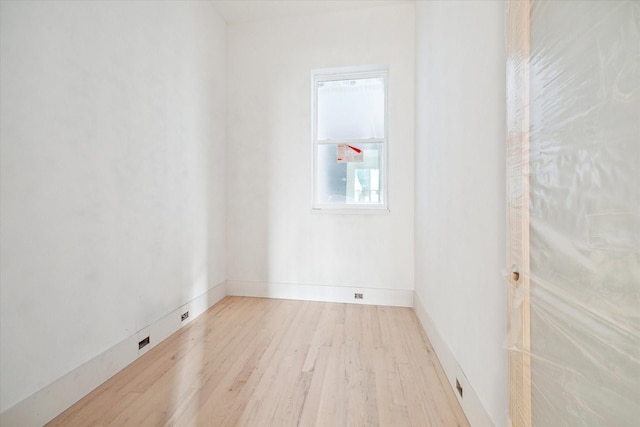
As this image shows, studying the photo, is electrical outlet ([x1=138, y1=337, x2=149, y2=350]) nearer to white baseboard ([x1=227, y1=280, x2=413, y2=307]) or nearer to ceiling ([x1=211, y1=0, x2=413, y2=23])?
white baseboard ([x1=227, y1=280, x2=413, y2=307])

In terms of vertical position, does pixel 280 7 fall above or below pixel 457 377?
above

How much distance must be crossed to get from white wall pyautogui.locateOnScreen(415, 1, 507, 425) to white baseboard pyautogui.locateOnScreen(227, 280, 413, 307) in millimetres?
595

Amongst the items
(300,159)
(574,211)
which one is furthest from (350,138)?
(574,211)

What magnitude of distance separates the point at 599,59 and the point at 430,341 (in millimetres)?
1912

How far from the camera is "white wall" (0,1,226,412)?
3.90 feet

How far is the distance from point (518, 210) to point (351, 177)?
2.16 metres

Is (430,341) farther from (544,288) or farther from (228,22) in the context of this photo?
(228,22)

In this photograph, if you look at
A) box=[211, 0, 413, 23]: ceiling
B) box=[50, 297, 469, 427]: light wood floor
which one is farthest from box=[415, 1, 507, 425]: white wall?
box=[211, 0, 413, 23]: ceiling

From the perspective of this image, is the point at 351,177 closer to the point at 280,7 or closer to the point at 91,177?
the point at 280,7

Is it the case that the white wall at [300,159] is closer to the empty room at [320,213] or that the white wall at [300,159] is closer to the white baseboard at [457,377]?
the empty room at [320,213]

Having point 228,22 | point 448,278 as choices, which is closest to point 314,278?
point 448,278

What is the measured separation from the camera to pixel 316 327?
227cm

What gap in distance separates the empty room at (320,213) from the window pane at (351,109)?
0.02 meters

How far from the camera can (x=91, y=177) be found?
1520 mm
